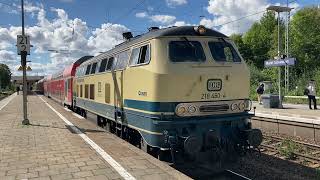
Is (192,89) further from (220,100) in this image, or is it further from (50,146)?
(50,146)

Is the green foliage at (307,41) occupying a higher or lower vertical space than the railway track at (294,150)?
higher

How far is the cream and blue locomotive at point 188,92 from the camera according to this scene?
324 inches

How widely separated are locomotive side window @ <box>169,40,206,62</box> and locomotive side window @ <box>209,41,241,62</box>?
0.31 m

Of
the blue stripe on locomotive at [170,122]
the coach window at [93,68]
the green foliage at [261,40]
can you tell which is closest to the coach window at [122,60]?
the blue stripe on locomotive at [170,122]

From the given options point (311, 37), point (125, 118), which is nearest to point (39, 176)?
point (125, 118)

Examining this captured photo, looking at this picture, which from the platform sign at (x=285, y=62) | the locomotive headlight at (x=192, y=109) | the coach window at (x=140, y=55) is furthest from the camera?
the platform sign at (x=285, y=62)

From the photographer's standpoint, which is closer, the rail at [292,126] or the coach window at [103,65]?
the coach window at [103,65]

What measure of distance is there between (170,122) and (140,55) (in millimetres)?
1909

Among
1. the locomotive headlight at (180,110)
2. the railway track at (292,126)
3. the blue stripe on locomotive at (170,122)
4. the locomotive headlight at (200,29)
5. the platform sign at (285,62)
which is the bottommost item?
the railway track at (292,126)

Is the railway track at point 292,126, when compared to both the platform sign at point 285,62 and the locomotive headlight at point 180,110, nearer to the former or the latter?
the platform sign at point 285,62

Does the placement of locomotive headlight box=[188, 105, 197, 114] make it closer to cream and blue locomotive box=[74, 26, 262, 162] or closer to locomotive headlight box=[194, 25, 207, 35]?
cream and blue locomotive box=[74, 26, 262, 162]

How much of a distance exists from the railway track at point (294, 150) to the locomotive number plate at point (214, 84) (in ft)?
14.1

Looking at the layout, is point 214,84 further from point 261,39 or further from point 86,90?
point 261,39

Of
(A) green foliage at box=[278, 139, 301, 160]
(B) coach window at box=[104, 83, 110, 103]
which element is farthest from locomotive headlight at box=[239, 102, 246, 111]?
(B) coach window at box=[104, 83, 110, 103]
